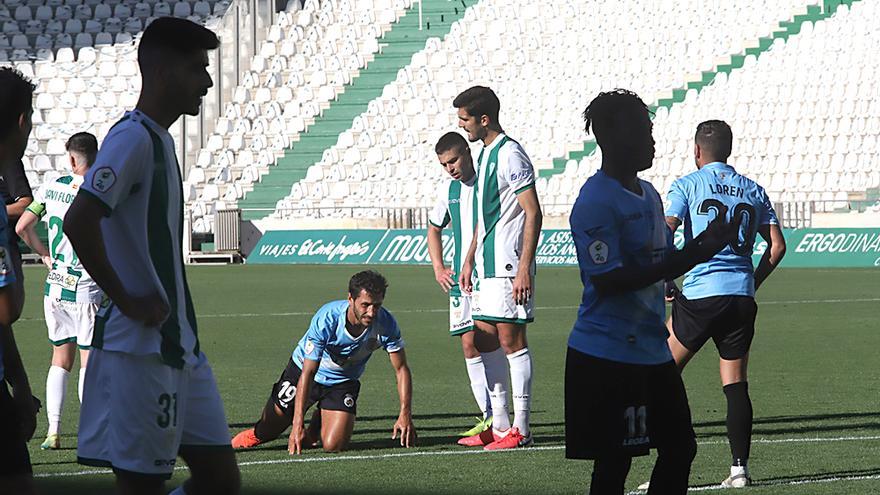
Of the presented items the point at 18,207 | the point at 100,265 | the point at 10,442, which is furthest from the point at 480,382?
the point at 100,265

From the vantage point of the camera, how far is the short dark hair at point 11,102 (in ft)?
14.9

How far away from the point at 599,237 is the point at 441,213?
448 cm

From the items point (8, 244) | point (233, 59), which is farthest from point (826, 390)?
point (233, 59)

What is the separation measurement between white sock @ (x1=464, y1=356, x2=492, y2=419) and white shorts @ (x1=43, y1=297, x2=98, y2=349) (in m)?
2.24

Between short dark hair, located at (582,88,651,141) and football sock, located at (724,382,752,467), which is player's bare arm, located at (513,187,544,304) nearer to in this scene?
football sock, located at (724,382,752,467)

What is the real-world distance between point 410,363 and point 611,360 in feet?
28.3

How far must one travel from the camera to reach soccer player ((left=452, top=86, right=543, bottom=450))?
8711 millimetres

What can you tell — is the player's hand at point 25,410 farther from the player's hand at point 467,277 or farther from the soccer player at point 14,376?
the player's hand at point 467,277

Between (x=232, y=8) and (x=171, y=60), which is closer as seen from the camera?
(x=171, y=60)

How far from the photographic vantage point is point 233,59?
154 feet

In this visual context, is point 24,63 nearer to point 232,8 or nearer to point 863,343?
point 232,8

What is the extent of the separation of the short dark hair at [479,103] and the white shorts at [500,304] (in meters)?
0.93

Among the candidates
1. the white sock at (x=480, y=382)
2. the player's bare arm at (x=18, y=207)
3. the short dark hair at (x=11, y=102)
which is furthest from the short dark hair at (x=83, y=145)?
the short dark hair at (x=11, y=102)

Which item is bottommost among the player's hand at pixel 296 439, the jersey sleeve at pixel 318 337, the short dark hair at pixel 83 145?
the player's hand at pixel 296 439
